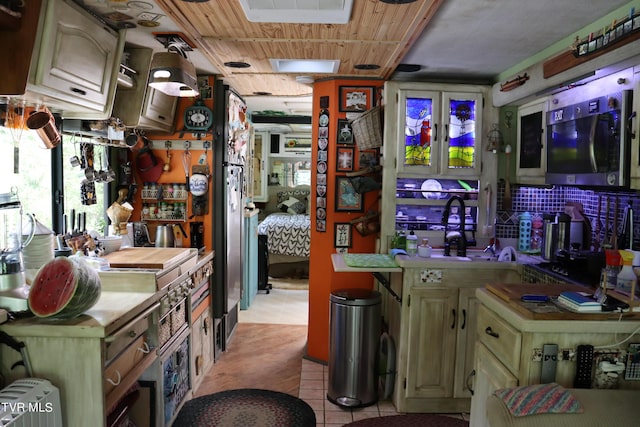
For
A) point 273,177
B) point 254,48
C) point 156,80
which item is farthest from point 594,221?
point 273,177

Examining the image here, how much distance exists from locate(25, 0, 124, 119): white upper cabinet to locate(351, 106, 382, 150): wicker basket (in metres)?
1.75

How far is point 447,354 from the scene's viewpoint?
3.25 m

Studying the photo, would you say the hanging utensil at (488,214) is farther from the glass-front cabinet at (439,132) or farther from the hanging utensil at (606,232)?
the hanging utensil at (606,232)

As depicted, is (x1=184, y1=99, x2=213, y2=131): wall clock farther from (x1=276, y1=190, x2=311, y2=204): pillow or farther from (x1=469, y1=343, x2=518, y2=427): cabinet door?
(x1=276, y1=190, x2=311, y2=204): pillow

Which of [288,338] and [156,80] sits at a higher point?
[156,80]

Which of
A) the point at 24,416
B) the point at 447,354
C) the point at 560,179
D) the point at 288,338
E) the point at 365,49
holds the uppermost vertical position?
the point at 365,49

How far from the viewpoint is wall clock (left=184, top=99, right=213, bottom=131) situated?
3963 mm

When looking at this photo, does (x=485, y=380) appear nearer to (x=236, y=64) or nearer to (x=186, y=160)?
(x=236, y=64)

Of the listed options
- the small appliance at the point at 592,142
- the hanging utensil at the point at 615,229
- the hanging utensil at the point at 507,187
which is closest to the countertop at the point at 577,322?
the small appliance at the point at 592,142

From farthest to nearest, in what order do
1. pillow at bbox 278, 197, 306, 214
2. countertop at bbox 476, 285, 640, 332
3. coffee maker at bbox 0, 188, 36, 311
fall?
pillow at bbox 278, 197, 306, 214 < coffee maker at bbox 0, 188, 36, 311 < countertop at bbox 476, 285, 640, 332

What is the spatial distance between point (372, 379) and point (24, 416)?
2.25 meters

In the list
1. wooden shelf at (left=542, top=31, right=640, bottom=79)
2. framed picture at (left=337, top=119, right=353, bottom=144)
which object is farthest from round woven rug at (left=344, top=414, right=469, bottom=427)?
wooden shelf at (left=542, top=31, right=640, bottom=79)

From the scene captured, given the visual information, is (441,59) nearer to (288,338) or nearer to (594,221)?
(594,221)

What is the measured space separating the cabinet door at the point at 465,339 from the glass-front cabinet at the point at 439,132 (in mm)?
943
